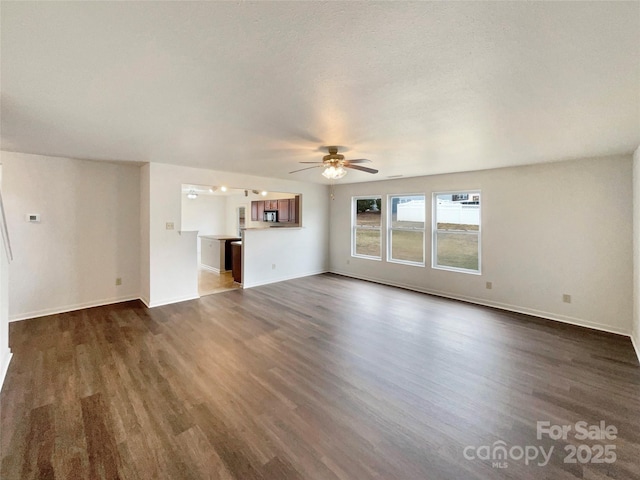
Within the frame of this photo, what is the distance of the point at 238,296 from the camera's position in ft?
17.2

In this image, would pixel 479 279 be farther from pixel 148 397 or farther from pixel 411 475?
pixel 148 397

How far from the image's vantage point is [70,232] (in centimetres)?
430

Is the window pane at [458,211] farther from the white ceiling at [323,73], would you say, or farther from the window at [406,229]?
the white ceiling at [323,73]

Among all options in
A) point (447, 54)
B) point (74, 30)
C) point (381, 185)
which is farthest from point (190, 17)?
point (381, 185)

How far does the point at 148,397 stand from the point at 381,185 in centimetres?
556

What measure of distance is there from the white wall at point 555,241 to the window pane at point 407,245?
600 millimetres

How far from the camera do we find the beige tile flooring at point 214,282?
5.59 m

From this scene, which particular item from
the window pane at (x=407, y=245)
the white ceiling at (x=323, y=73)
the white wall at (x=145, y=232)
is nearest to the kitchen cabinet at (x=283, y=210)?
the window pane at (x=407, y=245)

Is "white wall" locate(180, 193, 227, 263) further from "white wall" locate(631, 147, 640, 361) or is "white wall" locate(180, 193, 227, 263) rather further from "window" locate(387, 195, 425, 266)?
"white wall" locate(631, 147, 640, 361)

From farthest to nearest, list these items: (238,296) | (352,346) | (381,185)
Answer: (381,185) < (238,296) < (352,346)

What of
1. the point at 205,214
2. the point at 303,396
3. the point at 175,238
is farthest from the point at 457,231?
the point at 205,214

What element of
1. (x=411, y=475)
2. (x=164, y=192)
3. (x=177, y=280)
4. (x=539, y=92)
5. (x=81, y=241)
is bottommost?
Result: (x=411, y=475)

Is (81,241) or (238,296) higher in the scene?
(81,241)

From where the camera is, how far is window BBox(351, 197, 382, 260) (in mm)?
6641
